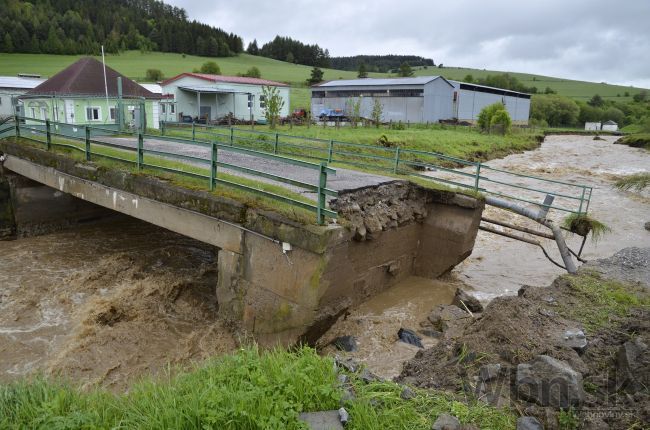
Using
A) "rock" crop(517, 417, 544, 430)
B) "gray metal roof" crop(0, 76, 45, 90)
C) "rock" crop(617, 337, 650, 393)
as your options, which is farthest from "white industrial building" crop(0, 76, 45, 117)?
"rock" crop(617, 337, 650, 393)

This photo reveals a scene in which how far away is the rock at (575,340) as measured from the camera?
19.5ft

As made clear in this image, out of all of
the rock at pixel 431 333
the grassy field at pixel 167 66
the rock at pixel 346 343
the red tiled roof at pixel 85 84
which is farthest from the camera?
the grassy field at pixel 167 66

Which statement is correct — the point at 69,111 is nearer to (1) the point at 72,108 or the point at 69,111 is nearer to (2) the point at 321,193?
(1) the point at 72,108

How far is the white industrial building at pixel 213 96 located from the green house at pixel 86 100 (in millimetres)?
5989

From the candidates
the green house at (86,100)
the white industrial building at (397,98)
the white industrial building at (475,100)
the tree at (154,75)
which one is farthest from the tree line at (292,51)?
the green house at (86,100)

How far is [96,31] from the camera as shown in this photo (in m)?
111

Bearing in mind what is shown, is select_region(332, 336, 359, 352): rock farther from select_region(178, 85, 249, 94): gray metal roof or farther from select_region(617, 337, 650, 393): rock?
select_region(178, 85, 249, 94): gray metal roof

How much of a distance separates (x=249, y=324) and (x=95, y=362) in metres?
2.60

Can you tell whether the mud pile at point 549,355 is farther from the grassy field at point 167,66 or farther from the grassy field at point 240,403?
the grassy field at point 167,66

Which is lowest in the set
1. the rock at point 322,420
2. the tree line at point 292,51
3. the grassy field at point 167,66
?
the rock at point 322,420

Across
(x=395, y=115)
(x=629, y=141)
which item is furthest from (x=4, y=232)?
(x=629, y=141)

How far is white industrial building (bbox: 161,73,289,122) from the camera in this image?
39.9m

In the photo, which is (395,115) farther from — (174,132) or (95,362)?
(95,362)

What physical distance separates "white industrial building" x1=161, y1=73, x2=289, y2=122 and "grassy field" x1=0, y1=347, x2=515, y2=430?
1394 inches
